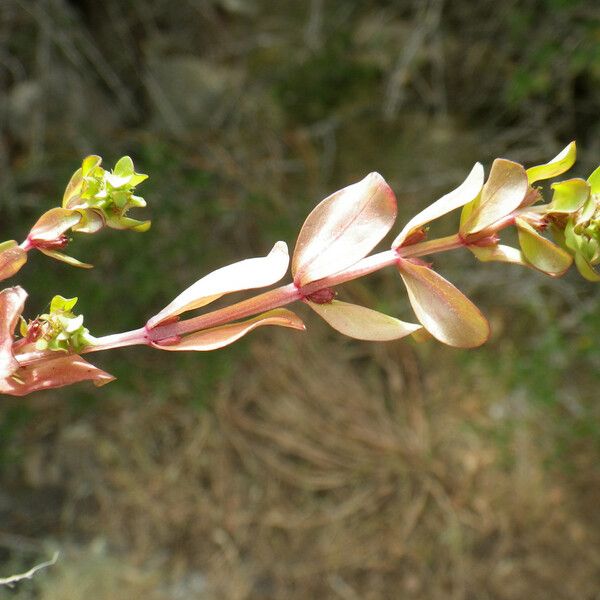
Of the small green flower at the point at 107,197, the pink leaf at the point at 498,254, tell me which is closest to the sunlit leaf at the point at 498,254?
the pink leaf at the point at 498,254

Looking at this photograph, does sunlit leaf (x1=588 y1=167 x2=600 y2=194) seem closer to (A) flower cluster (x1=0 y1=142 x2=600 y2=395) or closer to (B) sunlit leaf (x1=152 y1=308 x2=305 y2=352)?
(A) flower cluster (x1=0 y1=142 x2=600 y2=395)

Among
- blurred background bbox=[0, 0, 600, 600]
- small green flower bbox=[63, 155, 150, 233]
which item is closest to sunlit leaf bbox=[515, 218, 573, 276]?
small green flower bbox=[63, 155, 150, 233]

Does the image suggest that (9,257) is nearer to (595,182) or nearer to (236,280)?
(236,280)

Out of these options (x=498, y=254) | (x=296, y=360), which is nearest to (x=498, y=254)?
(x=498, y=254)

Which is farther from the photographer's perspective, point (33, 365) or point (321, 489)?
point (321, 489)

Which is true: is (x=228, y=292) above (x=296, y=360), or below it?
above
